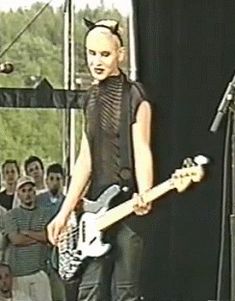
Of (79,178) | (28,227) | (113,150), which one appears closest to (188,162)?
(113,150)

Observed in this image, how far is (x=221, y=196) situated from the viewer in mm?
4211

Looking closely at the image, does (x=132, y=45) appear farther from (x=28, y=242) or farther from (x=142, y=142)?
(x=28, y=242)

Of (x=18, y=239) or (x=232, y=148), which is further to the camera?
(x=18, y=239)

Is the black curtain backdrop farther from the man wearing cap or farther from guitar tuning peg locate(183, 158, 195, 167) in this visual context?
the man wearing cap

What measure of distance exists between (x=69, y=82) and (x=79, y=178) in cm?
36

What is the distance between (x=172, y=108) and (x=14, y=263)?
33.1 inches

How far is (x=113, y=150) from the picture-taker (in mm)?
4191

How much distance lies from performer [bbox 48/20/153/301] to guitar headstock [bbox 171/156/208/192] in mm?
101

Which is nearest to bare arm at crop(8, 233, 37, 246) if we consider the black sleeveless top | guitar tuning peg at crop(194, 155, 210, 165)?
the black sleeveless top

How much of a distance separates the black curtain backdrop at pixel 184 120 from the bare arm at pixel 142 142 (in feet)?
0.10

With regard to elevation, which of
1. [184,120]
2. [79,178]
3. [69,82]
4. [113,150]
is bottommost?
[79,178]

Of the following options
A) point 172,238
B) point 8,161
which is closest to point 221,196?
point 172,238

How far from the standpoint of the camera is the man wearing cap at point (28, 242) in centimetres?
416

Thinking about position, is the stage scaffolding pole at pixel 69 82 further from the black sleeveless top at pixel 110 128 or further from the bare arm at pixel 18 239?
the bare arm at pixel 18 239
